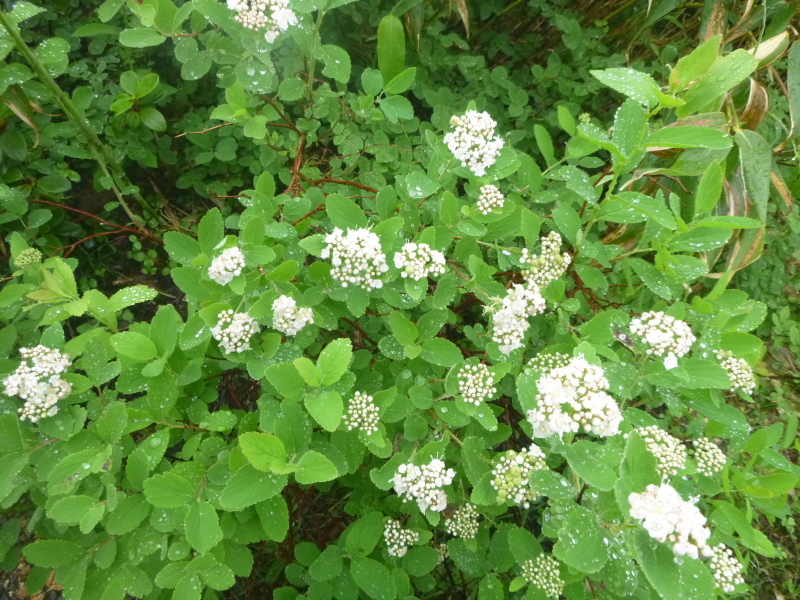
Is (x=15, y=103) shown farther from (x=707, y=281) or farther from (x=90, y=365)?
(x=707, y=281)

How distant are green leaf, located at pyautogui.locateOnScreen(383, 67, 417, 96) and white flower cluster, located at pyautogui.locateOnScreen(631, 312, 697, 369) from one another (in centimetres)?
131

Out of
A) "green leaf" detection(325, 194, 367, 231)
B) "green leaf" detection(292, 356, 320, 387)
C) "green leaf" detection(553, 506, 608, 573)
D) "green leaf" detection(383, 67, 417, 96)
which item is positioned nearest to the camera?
"green leaf" detection(553, 506, 608, 573)

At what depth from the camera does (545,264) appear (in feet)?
5.65

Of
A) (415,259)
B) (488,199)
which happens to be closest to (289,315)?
(415,259)

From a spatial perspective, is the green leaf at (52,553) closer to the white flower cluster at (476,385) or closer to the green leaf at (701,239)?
the white flower cluster at (476,385)

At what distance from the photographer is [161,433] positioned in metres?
1.58

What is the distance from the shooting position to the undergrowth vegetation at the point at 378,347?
4.69 ft

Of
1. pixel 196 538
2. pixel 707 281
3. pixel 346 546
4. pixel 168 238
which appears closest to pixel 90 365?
pixel 168 238

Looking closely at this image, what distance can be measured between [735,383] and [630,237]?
0.89m

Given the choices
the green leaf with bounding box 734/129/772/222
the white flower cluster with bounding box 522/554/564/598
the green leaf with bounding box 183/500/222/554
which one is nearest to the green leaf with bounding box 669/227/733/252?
the green leaf with bounding box 734/129/772/222

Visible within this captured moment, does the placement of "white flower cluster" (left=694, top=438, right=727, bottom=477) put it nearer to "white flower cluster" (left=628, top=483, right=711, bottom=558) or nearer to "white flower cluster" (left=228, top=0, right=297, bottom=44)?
"white flower cluster" (left=628, top=483, right=711, bottom=558)

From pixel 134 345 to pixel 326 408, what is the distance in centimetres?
71

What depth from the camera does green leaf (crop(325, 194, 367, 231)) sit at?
1573mm

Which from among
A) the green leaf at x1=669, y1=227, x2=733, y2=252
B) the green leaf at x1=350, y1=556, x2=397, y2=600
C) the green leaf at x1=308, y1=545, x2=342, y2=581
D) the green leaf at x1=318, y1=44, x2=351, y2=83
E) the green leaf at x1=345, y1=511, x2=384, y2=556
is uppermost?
the green leaf at x1=318, y1=44, x2=351, y2=83
